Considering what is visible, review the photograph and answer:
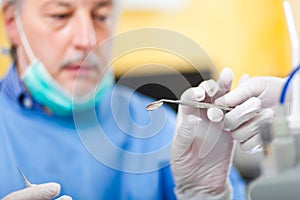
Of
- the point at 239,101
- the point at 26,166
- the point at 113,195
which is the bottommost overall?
the point at 113,195

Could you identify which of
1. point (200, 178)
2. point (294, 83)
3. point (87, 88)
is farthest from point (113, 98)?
point (294, 83)

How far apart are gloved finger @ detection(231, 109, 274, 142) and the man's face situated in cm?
38

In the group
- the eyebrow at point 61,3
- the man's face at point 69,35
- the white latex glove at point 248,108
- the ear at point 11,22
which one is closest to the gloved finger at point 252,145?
the white latex glove at point 248,108

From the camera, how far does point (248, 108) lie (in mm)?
770

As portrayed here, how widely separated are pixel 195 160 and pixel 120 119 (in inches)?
7.7

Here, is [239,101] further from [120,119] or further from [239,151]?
[120,119]

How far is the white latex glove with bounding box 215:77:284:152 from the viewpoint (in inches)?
30.3

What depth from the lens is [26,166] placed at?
3.68ft

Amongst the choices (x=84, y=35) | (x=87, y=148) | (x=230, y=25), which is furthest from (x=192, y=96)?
(x=230, y=25)

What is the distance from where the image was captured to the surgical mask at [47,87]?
1146mm

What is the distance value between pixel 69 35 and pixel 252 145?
0.50 meters

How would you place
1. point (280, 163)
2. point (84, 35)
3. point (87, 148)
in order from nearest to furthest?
point (280, 163) < point (87, 148) < point (84, 35)

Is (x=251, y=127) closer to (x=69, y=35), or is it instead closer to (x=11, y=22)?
(x=69, y=35)

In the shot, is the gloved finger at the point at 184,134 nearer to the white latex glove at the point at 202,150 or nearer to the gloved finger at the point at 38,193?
the white latex glove at the point at 202,150
